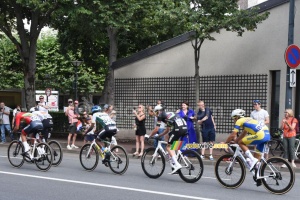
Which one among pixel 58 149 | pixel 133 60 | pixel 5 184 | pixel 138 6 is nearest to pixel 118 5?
pixel 138 6

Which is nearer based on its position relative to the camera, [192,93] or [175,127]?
[175,127]

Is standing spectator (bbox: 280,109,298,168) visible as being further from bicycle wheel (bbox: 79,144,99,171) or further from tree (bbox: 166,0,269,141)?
bicycle wheel (bbox: 79,144,99,171)

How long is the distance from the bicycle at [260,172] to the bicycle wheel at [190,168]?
57 centimetres

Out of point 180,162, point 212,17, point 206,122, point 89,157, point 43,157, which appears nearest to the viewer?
point 180,162

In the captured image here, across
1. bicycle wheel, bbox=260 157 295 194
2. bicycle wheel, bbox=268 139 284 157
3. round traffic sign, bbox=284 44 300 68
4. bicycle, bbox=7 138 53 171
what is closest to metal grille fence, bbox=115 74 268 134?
bicycle wheel, bbox=268 139 284 157

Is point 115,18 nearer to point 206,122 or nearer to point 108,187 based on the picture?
point 206,122

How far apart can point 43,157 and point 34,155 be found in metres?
0.38

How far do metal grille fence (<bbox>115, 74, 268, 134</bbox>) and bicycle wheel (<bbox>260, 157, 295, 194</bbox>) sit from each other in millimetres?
10256

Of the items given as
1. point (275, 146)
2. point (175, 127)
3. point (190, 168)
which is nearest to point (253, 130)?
point (190, 168)

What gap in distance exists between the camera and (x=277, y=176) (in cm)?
998

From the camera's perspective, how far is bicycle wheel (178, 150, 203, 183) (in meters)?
11.3

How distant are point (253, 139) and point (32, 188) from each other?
432 cm

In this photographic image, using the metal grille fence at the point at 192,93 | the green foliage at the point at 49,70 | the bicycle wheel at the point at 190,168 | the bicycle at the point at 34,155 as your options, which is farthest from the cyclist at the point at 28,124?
the green foliage at the point at 49,70

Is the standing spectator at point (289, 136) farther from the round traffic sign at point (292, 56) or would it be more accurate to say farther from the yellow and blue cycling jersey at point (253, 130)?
the yellow and blue cycling jersey at point (253, 130)
